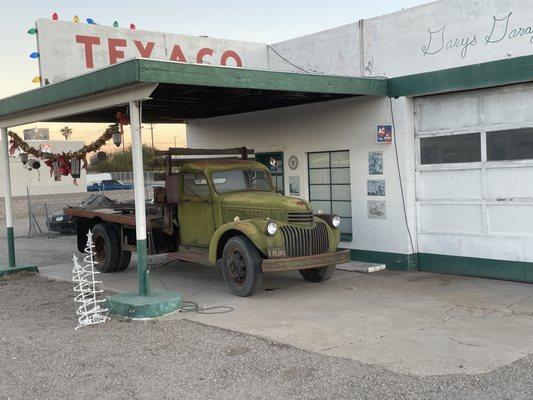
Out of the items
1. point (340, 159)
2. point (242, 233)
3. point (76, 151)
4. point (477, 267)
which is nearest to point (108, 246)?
point (76, 151)

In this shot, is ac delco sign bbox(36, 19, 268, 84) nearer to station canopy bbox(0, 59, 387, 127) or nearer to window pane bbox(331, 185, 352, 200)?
station canopy bbox(0, 59, 387, 127)

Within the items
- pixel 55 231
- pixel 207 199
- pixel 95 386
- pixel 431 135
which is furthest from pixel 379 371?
pixel 55 231

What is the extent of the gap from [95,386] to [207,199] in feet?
15.2

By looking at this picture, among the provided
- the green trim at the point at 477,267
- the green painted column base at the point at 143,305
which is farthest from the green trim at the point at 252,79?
the green trim at the point at 477,267

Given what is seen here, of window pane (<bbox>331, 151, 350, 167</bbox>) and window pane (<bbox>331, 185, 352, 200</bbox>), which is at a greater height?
window pane (<bbox>331, 151, 350, 167</bbox>)

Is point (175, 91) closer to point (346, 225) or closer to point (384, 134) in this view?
point (384, 134)

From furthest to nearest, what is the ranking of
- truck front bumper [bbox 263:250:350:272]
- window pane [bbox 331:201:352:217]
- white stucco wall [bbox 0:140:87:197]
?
white stucco wall [bbox 0:140:87:197], window pane [bbox 331:201:352:217], truck front bumper [bbox 263:250:350:272]

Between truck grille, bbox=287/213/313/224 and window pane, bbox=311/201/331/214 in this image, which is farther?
window pane, bbox=311/201/331/214

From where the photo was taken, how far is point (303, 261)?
8.31 m

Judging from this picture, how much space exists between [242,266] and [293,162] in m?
4.16

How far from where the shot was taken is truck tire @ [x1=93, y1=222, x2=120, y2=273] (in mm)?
10938

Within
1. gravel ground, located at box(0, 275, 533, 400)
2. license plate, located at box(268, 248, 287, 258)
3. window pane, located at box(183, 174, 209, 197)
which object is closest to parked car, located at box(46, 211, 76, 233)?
window pane, located at box(183, 174, 209, 197)

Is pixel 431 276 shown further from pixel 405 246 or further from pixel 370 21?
pixel 370 21

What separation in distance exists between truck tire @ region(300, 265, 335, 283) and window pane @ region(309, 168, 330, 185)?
2.69m
